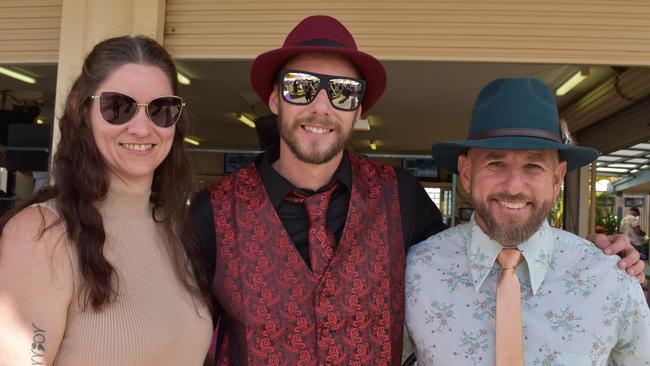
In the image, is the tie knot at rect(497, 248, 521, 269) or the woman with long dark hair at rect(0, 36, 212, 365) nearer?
the woman with long dark hair at rect(0, 36, 212, 365)

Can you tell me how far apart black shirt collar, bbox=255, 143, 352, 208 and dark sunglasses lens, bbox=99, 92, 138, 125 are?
0.53 meters

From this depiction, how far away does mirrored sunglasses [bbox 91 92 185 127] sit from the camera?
1558mm

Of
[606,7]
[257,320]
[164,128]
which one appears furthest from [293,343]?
[606,7]

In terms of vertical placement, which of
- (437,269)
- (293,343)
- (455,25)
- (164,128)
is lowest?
(293,343)

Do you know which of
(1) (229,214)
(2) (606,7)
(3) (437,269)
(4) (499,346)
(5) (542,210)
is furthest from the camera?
(2) (606,7)

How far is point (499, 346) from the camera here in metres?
1.50

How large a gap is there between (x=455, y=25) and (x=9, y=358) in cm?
342

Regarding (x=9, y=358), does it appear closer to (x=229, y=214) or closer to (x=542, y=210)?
(x=229, y=214)

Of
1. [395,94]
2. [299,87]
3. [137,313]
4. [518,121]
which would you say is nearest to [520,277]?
[518,121]

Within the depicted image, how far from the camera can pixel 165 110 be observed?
5.48 feet

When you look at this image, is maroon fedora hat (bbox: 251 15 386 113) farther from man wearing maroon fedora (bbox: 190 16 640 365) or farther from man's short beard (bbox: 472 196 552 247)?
man's short beard (bbox: 472 196 552 247)

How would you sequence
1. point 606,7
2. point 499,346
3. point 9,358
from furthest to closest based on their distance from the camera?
point 606,7, point 499,346, point 9,358

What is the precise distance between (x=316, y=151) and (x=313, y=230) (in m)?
0.26

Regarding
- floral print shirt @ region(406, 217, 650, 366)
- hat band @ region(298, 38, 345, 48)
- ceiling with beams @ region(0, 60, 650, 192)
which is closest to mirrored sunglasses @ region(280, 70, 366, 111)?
hat band @ region(298, 38, 345, 48)
